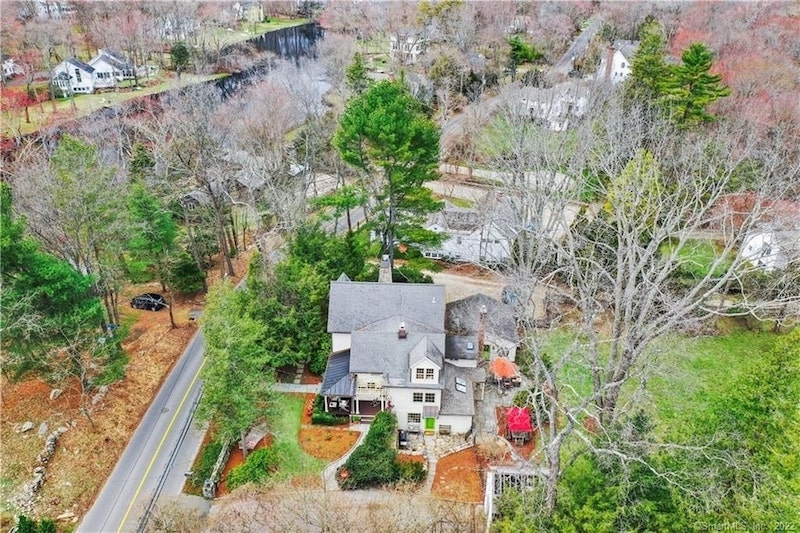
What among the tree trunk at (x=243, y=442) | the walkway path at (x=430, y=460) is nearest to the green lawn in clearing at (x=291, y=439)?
the tree trunk at (x=243, y=442)

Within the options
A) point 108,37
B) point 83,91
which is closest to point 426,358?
point 83,91

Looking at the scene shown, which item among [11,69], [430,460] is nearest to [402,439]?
[430,460]

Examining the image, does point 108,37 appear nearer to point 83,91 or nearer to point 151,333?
point 83,91

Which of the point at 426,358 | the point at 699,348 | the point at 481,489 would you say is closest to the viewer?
the point at 481,489

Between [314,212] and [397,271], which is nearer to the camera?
[397,271]

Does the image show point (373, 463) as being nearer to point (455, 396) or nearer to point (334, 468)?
point (334, 468)

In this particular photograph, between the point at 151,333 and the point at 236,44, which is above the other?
the point at 236,44

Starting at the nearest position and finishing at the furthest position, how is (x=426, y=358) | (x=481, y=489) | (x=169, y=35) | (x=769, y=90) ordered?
1. (x=481, y=489)
2. (x=426, y=358)
3. (x=769, y=90)
4. (x=169, y=35)

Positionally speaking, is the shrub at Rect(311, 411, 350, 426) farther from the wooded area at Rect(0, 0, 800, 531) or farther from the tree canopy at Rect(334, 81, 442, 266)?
the tree canopy at Rect(334, 81, 442, 266)
